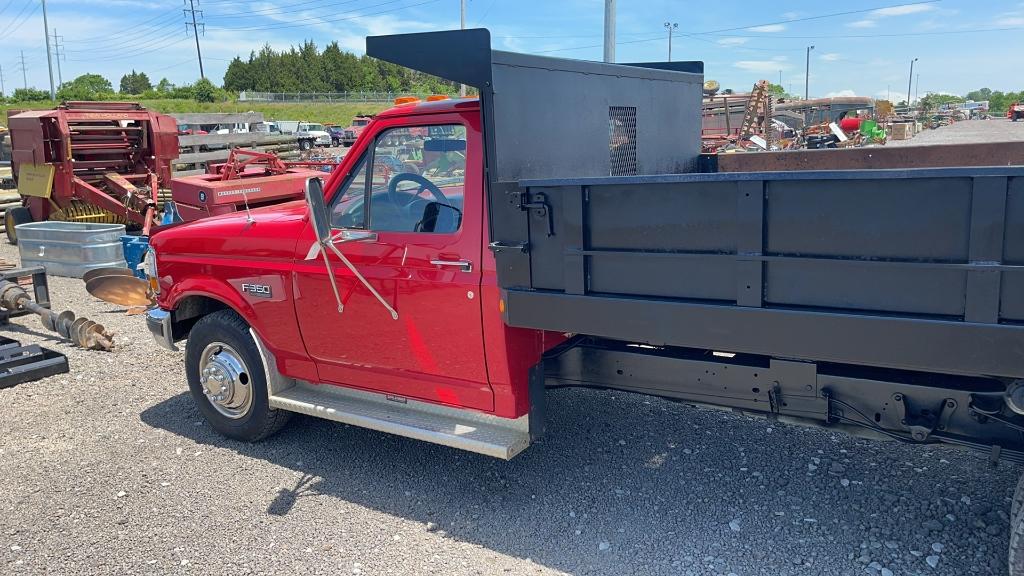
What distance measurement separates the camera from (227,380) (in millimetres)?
5066

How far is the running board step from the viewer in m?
3.99

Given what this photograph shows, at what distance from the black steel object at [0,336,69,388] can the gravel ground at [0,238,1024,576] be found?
944 mm

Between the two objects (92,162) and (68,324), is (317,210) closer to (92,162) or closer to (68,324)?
(68,324)

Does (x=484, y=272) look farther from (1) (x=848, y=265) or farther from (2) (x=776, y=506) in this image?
(2) (x=776, y=506)

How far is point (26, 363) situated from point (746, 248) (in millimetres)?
6247

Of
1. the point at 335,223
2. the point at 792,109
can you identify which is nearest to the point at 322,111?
the point at 792,109

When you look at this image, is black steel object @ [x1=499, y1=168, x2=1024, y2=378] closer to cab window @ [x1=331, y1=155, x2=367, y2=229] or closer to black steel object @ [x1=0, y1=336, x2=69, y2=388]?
cab window @ [x1=331, y1=155, x2=367, y2=229]

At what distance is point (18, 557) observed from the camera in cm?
395

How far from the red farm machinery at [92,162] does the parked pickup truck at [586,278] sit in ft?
27.7

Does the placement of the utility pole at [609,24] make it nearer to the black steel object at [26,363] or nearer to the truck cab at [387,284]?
the truck cab at [387,284]

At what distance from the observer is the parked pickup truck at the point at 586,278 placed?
2764 millimetres

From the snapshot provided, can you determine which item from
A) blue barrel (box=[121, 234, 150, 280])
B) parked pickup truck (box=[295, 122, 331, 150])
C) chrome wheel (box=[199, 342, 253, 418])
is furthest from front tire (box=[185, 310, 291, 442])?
parked pickup truck (box=[295, 122, 331, 150])

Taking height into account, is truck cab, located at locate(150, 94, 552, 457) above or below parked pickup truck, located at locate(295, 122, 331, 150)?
below

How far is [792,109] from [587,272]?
38.2m
